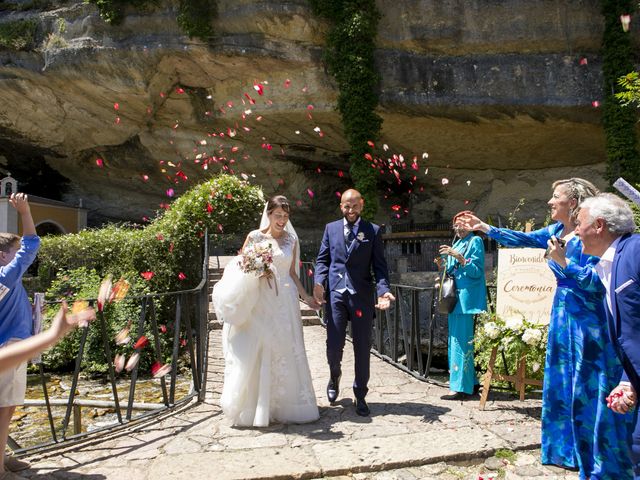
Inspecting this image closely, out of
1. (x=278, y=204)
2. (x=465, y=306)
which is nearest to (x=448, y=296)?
(x=465, y=306)

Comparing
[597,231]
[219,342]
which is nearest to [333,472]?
[597,231]

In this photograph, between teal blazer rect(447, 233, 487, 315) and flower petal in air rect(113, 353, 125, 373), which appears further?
flower petal in air rect(113, 353, 125, 373)

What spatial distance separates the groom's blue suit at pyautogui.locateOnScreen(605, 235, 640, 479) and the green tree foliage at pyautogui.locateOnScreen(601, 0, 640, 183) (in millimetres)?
13825

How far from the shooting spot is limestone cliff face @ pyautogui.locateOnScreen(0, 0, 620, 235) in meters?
14.9

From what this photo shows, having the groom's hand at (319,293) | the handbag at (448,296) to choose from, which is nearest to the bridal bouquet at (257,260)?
the groom's hand at (319,293)

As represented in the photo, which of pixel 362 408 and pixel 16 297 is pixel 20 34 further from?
pixel 362 408

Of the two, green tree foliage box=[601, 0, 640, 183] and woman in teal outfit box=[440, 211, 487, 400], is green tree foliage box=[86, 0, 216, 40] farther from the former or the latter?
woman in teal outfit box=[440, 211, 487, 400]

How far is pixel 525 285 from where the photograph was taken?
14.0 feet

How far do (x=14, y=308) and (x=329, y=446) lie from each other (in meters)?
2.32

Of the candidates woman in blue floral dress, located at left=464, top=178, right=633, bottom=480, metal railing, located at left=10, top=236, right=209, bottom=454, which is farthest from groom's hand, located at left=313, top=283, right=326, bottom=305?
→ woman in blue floral dress, located at left=464, top=178, right=633, bottom=480

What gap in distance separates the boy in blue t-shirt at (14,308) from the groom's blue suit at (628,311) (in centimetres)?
325

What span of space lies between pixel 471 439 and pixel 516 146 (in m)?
15.6

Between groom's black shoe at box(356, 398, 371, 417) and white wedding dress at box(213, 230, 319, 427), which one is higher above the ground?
white wedding dress at box(213, 230, 319, 427)

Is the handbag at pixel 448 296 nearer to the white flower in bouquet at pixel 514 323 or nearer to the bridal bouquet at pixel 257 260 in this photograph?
the white flower in bouquet at pixel 514 323
